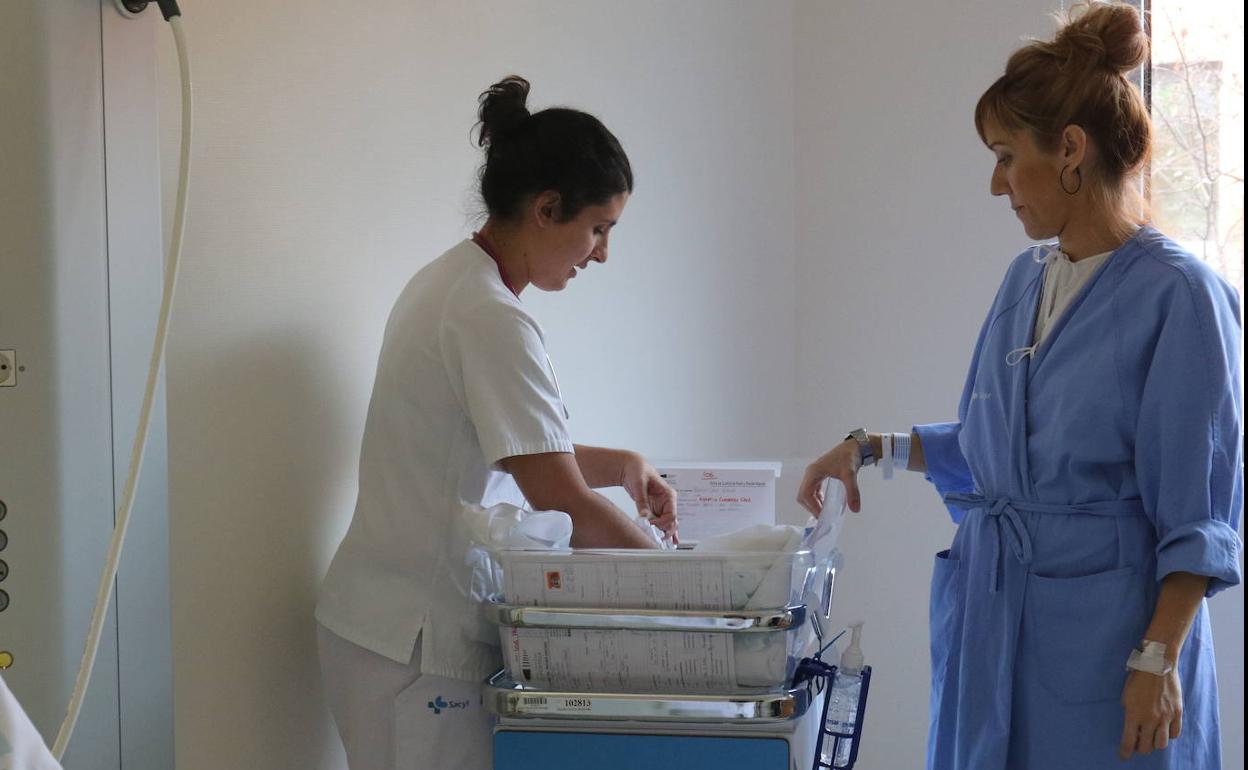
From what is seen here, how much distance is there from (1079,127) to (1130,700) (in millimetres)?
694

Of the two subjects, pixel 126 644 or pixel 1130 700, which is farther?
pixel 1130 700

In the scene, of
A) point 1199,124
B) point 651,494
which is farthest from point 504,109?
point 1199,124

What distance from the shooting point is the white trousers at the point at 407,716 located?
1.40 metres

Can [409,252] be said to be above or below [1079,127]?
below

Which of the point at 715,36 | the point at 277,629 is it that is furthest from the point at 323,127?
the point at 715,36

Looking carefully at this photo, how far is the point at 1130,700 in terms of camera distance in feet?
4.78

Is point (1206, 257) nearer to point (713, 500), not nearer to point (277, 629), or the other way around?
point (713, 500)

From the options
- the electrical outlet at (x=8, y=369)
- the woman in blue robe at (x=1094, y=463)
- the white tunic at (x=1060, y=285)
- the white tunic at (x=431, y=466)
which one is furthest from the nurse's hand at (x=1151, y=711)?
the electrical outlet at (x=8, y=369)

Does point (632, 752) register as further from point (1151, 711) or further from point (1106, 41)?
point (1106, 41)

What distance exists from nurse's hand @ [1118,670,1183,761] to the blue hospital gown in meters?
0.05

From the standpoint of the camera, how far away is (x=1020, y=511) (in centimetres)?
161

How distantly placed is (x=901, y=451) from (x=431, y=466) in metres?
0.77

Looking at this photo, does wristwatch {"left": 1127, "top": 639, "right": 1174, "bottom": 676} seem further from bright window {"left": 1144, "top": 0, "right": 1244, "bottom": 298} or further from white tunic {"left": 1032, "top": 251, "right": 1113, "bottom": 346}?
bright window {"left": 1144, "top": 0, "right": 1244, "bottom": 298}

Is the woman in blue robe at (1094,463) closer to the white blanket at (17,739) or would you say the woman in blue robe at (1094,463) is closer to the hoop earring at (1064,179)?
the hoop earring at (1064,179)
